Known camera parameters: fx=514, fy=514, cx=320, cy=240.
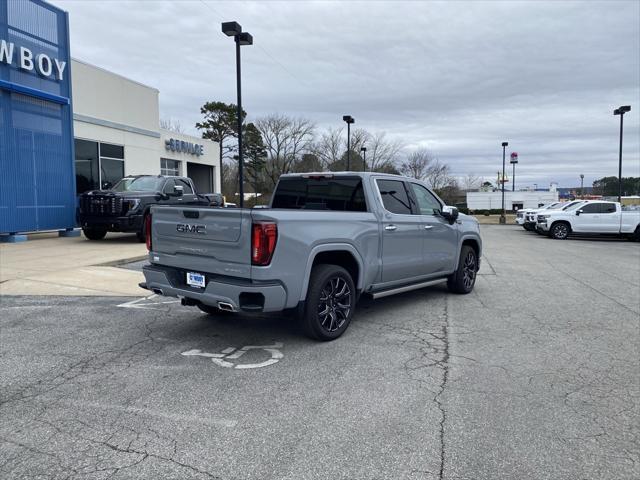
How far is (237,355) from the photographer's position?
5.04 metres

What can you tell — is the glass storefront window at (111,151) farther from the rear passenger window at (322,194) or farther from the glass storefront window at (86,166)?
the rear passenger window at (322,194)

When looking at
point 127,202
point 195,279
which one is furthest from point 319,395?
point 127,202

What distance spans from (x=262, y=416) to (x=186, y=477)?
859mm

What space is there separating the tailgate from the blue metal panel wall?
1115 centimetres

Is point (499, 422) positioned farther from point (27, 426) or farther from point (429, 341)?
point (27, 426)

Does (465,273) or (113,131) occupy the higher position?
(113,131)

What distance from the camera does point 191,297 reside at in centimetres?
521

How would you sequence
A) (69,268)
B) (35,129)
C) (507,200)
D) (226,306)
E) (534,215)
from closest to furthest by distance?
(226,306) → (69,268) → (35,129) → (534,215) → (507,200)

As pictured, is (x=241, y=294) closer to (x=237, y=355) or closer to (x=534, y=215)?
(x=237, y=355)

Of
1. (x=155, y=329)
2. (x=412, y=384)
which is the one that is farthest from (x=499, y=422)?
(x=155, y=329)

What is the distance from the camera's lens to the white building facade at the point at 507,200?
222ft

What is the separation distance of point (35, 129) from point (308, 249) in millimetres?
13695

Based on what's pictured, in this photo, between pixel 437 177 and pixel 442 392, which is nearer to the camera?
pixel 442 392

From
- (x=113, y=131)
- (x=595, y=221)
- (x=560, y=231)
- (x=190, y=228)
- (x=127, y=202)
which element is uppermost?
(x=113, y=131)
